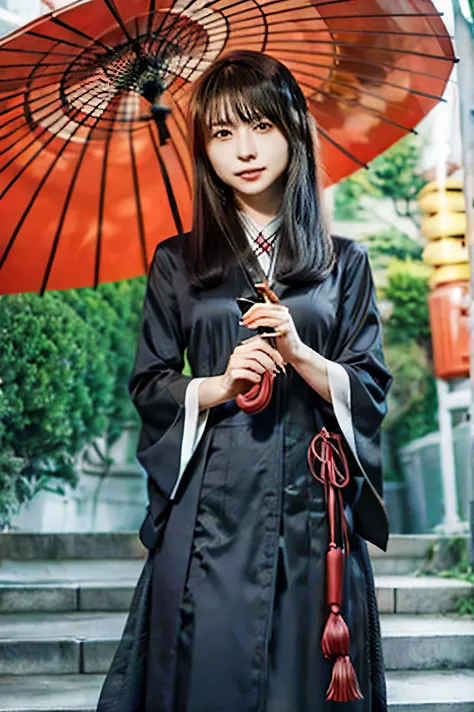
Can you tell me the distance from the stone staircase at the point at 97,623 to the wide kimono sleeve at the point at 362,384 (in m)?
1.51

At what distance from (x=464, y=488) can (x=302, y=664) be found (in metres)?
5.47

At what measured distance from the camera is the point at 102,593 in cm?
530

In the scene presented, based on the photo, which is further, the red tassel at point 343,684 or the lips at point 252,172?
the lips at point 252,172

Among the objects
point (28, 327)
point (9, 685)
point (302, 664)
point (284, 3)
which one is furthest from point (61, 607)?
point (284, 3)

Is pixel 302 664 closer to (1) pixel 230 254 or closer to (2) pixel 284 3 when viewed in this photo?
(1) pixel 230 254

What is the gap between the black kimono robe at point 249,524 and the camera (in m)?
2.60

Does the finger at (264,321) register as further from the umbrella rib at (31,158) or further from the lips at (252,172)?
the umbrella rib at (31,158)

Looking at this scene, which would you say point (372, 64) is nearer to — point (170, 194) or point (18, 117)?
point (170, 194)

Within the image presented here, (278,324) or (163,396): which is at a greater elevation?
(278,324)

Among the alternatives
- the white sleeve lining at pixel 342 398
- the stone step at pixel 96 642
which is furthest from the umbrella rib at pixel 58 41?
the stone step at pixel 96 642

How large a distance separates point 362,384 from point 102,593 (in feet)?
9.86

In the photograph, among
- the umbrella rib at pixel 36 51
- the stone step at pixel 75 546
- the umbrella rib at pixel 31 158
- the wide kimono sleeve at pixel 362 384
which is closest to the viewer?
the wide kimono sleeve at pixel 362 384

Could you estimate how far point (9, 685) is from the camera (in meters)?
4.29

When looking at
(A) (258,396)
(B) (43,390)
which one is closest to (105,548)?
(B) (43,390)
